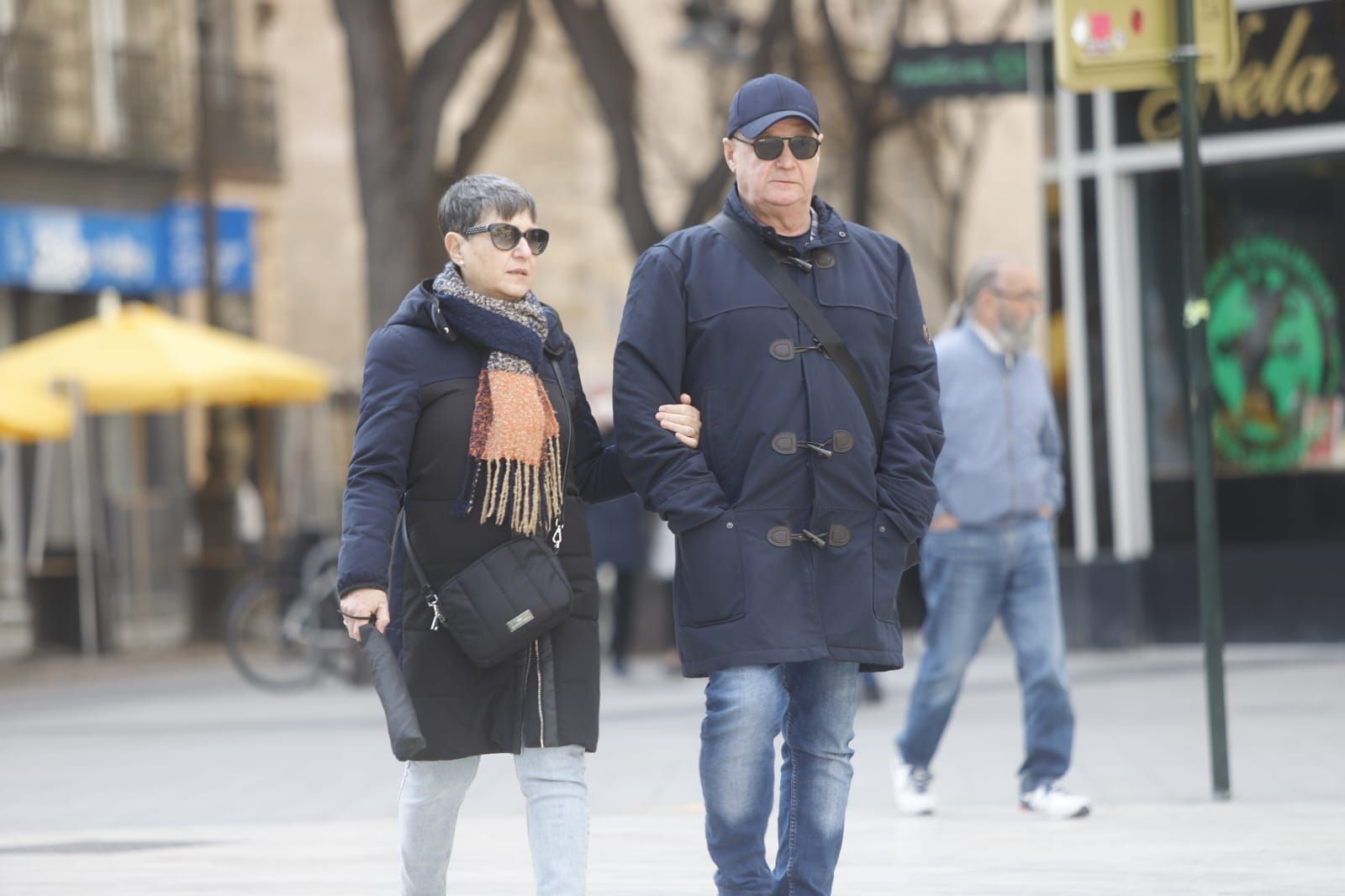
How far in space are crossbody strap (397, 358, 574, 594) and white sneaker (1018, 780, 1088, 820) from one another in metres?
3.14

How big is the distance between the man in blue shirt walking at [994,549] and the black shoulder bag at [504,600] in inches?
127

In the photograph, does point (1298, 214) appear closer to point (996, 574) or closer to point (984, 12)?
point (996, 574)

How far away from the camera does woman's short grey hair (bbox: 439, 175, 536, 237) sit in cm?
566

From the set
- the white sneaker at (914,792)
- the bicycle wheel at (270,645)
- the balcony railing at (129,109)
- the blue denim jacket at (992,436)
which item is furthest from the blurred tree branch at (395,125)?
the balcony railing at (129,109)

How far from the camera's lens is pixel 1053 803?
8258mm

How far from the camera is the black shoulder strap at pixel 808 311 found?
5.66 m

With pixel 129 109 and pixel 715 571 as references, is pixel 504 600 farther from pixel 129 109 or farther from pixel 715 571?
pixel 129 109

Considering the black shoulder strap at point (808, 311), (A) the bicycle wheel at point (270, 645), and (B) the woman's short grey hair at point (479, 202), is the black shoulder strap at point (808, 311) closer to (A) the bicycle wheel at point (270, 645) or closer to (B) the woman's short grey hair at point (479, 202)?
(B) the woman's short grey hair at point (479, 202)

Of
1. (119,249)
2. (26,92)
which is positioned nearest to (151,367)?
(26,92)

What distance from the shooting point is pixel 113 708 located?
15.5 m

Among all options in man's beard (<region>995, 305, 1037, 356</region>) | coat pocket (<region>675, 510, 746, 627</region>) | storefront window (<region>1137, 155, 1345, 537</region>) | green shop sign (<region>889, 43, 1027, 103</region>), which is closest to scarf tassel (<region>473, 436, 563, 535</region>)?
coat pocket (<region>675, 510, 746, 627</region>)

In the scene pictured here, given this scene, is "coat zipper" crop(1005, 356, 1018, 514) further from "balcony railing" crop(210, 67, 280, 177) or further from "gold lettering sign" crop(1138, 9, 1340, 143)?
"balcony railing" crop(210, 67, 280, 177)

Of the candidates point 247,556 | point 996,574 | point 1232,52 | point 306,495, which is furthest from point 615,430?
point 306,495

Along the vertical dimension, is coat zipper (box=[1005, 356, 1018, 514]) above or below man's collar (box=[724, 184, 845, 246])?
below
